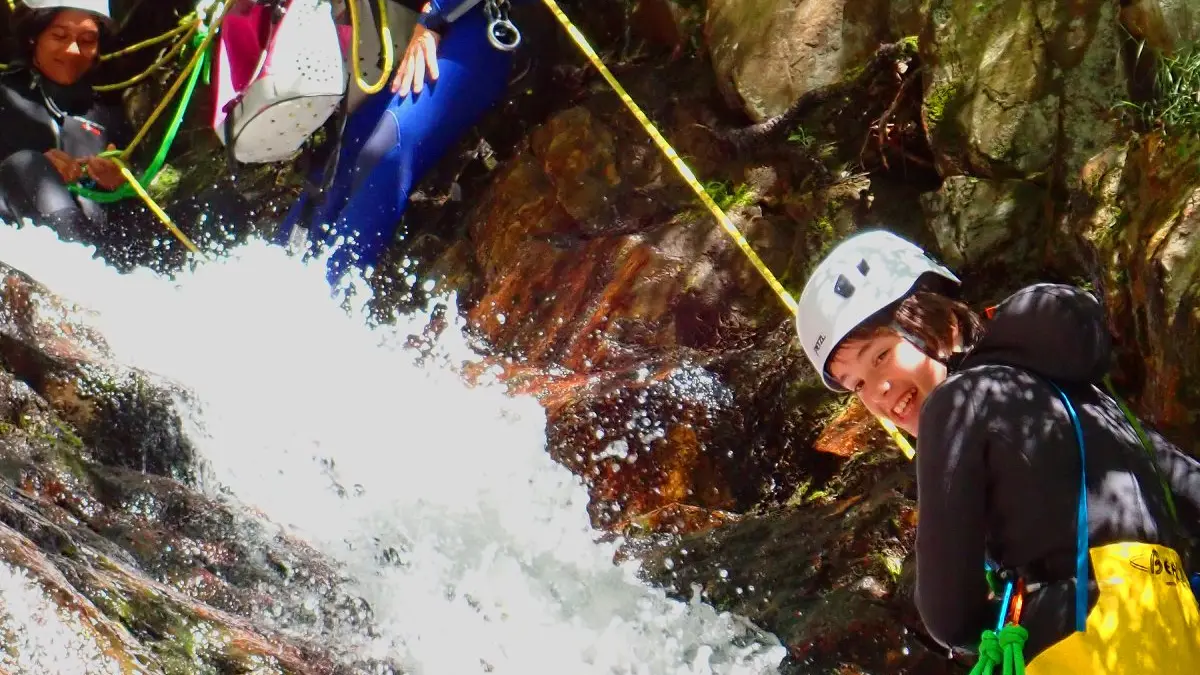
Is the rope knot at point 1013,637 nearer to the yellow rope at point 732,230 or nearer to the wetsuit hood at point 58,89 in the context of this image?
the yellow rope at point 732,230

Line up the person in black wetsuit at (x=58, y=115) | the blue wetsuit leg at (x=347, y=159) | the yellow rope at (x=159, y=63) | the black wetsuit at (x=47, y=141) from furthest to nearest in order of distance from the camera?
the yellow rope at (x=159, y=63) → the person in black wetsuit at (x=58, y=115) → the black wetsuit at (x=47, y=141) → the blue wetsuit leg at (x=347, y=159)

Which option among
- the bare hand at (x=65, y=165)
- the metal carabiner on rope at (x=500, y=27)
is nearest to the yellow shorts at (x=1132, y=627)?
the metal carabiner on rope at (x=500, y=27)

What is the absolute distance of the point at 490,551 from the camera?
12.9ft

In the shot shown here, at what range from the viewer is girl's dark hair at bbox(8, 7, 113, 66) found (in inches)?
271

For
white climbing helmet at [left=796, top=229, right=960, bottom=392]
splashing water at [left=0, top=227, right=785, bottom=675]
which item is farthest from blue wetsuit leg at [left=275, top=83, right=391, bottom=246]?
white climbing helmet at [left=796, top=229, right=960, bottom=392]

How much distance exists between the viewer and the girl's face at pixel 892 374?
6.98 feet

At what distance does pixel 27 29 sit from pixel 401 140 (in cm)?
284

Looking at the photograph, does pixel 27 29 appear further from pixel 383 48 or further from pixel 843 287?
pixel 843 287

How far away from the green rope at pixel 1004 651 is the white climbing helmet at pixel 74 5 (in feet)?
22.4

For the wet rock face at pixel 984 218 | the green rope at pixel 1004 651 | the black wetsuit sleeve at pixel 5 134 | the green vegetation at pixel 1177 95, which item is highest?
the black wetsuit sleeve at pixel 5 134

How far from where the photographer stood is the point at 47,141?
7098 mm

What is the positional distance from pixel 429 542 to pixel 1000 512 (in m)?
2.42

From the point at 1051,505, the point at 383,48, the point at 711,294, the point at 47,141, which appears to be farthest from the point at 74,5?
the point at 1051,505

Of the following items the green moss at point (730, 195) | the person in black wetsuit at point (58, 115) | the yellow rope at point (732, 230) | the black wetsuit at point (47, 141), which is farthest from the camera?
the person in black wetsuit at point (58, 115)
